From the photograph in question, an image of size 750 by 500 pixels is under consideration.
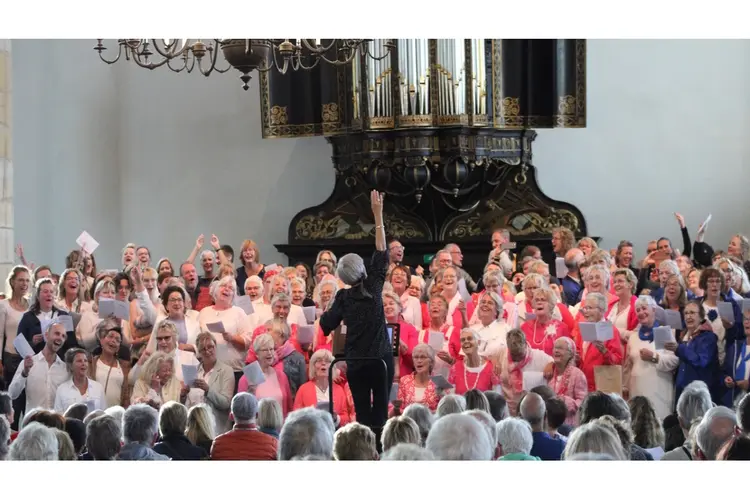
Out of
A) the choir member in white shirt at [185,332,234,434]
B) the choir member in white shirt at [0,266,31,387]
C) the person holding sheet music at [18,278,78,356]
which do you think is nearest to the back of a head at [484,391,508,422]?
the choir member in white shirt at [185,332,234,434]

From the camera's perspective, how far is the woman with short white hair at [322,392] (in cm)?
827

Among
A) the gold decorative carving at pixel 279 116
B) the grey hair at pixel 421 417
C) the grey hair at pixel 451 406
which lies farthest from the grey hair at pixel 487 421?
the gold decorative carving at pixel 279 116

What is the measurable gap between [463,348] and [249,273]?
163 inches

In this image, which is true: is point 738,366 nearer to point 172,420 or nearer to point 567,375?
point 567,375

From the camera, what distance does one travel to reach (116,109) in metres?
16.2

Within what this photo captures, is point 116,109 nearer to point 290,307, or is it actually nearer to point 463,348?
point 290,307

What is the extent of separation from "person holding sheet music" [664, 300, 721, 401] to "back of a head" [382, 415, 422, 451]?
3.17 meters

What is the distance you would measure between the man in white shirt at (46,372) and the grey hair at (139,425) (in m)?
2.63

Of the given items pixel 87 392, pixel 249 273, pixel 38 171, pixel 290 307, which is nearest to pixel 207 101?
pixel 38 171

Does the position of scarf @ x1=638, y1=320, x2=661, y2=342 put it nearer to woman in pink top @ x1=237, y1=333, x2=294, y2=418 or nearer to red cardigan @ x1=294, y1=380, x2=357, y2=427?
red cardigan @ x1=294, y1=380, x2=357, y2=427

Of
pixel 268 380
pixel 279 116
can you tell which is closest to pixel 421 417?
pixel 268 380

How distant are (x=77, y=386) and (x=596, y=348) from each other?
3345mm

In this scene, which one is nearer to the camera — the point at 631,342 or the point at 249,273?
the point at 631,342

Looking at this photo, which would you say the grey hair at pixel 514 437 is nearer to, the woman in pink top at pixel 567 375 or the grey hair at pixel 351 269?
the grey hair at pixel 351 269
